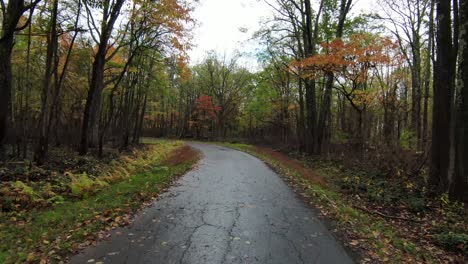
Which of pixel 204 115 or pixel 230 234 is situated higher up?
pixel 204 115

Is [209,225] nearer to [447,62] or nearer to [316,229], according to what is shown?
[316,229]

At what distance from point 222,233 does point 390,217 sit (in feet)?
14.1

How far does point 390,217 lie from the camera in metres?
6.84

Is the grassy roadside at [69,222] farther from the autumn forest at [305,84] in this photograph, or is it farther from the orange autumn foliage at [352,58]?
the orange autumn foliage at [352,58]

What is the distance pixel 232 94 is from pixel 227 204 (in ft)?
129

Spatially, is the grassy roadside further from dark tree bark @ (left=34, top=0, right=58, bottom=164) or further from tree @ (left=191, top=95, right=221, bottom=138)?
tree @ (left=191, top=95, right=221, bottom=138)

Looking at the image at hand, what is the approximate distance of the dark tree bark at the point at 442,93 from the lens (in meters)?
8.21

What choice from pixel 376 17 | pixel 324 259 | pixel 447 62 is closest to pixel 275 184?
pixel 324 259

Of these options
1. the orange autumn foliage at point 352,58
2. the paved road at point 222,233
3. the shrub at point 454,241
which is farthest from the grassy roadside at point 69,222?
the orange autumn foliage at point 352,58

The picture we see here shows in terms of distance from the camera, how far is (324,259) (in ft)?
13.8

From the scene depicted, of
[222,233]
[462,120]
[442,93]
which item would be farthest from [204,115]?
[222,233]

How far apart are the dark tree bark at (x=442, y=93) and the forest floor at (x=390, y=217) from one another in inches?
40.4

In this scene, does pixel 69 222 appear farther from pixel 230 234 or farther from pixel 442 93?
pixel 442 93

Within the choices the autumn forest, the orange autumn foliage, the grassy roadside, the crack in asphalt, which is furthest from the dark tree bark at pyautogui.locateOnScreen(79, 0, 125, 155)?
the crack in asphalt
